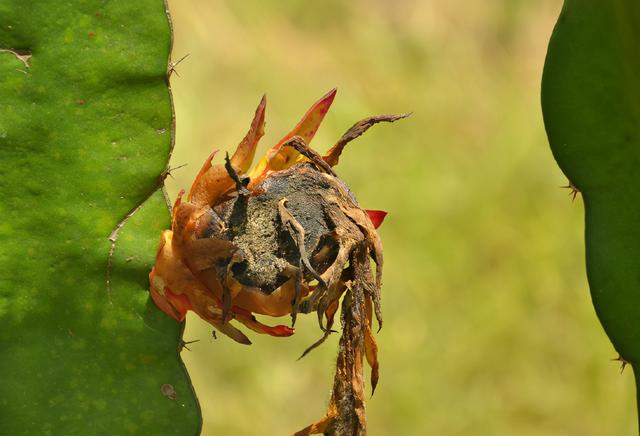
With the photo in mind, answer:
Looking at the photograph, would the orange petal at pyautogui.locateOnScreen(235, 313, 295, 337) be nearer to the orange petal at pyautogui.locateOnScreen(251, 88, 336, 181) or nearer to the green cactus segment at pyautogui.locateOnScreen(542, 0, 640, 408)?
the orange petal at pyautogui.locateOnScreen(251, 88, 336, 181)

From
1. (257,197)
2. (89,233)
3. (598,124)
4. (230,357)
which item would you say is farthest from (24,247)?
(230,357)

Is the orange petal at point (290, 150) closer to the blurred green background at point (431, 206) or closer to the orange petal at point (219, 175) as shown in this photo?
the orange petal at point (219, 175)

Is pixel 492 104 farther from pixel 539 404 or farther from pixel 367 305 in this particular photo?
pixel 367 305

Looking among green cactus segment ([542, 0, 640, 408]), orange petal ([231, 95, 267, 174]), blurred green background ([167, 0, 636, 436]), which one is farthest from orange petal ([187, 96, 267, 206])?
blurred green background ([167, 0, 636, 436])

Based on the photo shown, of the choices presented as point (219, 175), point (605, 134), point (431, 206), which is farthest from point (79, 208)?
point (431, 206)

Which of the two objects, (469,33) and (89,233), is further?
(469,33)

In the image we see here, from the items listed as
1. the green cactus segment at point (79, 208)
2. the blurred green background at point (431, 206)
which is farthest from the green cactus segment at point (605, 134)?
the blurred green background at point (431, 206)
